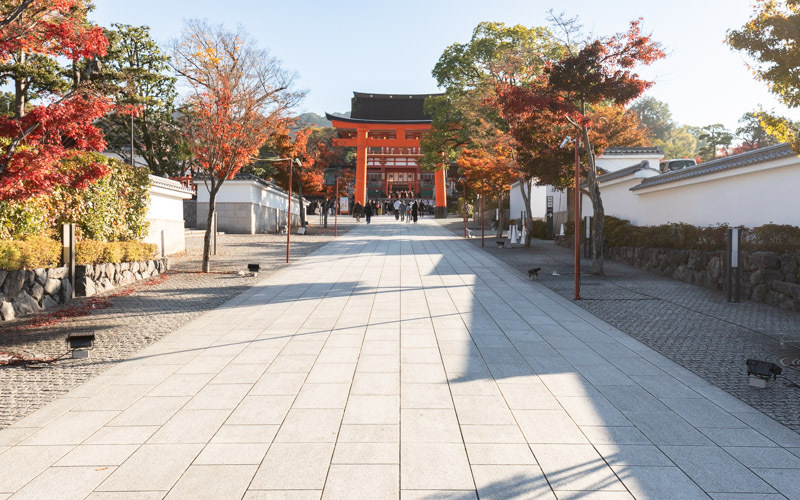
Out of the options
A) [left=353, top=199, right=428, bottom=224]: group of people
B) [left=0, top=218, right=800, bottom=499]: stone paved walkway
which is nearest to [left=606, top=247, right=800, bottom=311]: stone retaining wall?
[left=0, top=218, right=800, bottom=499]: stone paved walkway

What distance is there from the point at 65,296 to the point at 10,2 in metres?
4.76

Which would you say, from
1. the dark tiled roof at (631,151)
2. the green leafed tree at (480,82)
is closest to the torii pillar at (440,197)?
the green leafed tree at (480,82)

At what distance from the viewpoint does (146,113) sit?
25.7 meters

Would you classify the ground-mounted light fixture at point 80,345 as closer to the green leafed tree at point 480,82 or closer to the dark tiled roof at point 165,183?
the dark tiled roof at point 165,183

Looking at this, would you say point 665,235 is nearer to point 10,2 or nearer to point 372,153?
point 10,2

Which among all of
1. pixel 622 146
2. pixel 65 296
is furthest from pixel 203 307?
pixel 622 146

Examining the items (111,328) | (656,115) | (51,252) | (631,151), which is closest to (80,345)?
(111,328)

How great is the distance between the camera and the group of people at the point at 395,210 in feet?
134

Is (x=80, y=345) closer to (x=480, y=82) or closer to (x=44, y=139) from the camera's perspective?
(x=44, y=139)

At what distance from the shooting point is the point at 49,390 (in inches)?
206

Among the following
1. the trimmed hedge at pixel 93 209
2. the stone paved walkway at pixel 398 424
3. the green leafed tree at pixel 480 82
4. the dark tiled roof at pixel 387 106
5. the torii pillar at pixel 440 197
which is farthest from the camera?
the dark tiled roof at pixel 387 106

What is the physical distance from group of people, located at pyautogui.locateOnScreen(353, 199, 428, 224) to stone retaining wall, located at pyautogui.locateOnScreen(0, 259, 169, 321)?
28.3 metres

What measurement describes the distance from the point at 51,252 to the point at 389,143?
39.5 m

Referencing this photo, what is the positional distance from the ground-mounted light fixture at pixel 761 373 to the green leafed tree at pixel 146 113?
21574mm
